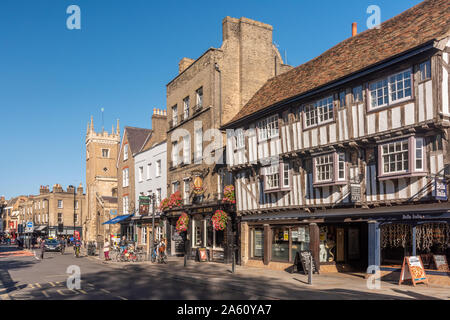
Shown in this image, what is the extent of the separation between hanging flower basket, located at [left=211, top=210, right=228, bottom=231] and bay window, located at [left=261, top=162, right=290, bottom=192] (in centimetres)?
433

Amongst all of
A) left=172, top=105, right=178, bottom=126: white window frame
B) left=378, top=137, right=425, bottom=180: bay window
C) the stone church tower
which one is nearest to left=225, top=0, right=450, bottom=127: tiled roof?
left=378, top=137, right=425, bottom=180: bay window

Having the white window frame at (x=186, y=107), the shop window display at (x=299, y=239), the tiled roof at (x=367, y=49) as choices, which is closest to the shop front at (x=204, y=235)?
the shop window display at (x=299, y=239)

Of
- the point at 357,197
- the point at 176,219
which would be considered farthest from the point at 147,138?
the point at 357,197

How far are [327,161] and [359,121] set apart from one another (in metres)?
2.34

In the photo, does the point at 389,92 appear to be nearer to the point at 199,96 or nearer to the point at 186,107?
the point at 199,96

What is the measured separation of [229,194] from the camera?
26172 millimetres

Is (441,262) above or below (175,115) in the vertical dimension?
below

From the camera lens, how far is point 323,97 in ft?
65.5

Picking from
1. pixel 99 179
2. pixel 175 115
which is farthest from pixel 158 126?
pixel 99 179

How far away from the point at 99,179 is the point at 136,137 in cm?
2093

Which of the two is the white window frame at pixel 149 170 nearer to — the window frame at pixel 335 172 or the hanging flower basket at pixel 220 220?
the hanging flower basket at pixel 220 220

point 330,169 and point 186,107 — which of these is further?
point 186,107
